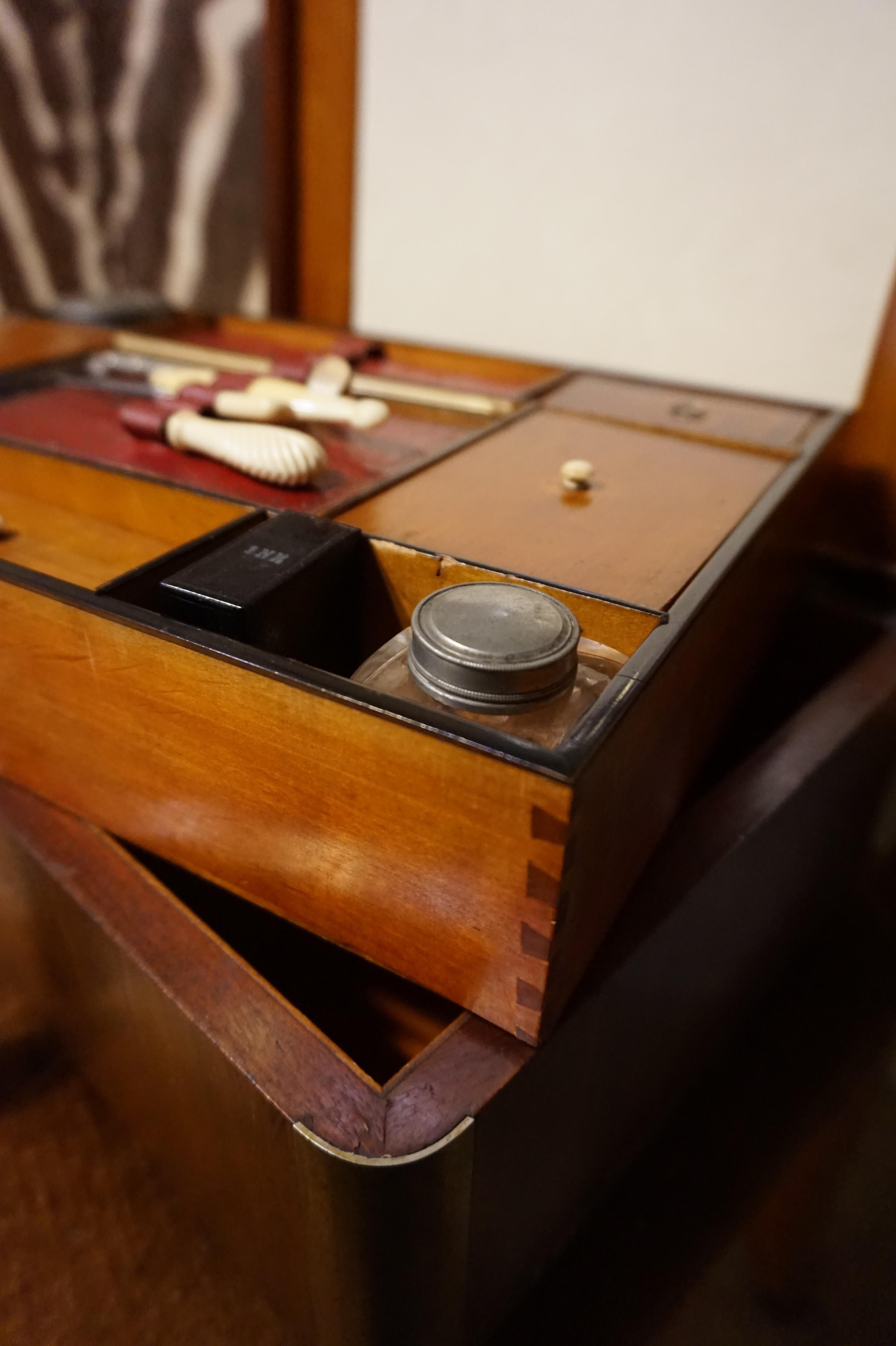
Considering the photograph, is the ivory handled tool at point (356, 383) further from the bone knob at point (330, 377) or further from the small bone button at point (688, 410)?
the small bone button at point (688, 410)

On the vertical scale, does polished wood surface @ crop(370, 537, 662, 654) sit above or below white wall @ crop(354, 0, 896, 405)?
below

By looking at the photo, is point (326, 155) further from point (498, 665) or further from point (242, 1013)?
point (242, 1013)

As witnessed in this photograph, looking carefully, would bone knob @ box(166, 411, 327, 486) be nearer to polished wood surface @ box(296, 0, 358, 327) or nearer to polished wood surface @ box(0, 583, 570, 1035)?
polished wood surface @ box(0, 583, 570, 1035)

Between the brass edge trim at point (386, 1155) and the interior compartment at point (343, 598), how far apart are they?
412 mm

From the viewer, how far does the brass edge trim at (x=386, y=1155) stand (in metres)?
0.65

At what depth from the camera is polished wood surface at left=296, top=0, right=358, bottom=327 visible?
6.17 ft

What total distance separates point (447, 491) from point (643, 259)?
89 cm

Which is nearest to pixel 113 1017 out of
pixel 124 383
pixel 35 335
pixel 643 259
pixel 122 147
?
pixel 124 383

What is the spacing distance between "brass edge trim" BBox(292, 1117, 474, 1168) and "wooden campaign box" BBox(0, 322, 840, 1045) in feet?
0.35

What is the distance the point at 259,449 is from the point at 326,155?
49.5 inches

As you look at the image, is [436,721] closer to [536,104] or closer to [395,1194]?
[395,1194]

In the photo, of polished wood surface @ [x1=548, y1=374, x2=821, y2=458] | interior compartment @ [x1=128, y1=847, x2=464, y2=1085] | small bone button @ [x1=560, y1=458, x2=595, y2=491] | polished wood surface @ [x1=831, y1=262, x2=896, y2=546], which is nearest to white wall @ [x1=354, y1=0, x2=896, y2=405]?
polished wood surface @ [x1=831, y1=262, x2=896, y2=546]

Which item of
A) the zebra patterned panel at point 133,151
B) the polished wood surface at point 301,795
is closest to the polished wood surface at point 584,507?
the polished wood surface at point 301,795

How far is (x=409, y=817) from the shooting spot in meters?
0.71
